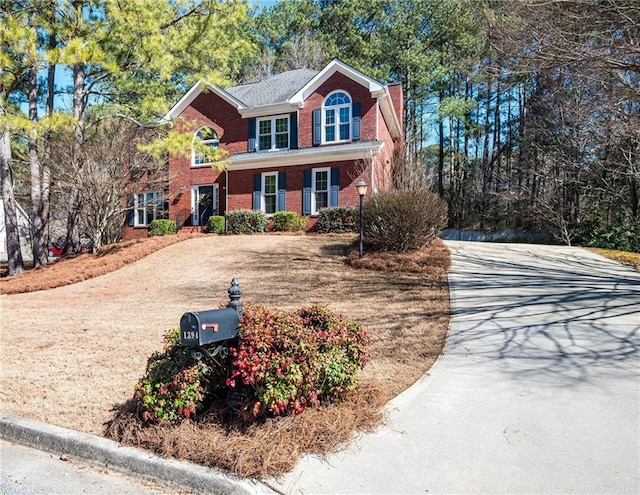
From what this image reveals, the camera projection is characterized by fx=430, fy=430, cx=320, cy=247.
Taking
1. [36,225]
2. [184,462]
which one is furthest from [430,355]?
[36,225]

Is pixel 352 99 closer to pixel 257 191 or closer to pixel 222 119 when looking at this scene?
pixel 257 191

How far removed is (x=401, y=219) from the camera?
10.8 meters

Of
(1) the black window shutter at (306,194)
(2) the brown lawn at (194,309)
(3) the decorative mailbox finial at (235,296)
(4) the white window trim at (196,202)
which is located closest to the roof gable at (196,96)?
(4) the white window trim at (196,202)

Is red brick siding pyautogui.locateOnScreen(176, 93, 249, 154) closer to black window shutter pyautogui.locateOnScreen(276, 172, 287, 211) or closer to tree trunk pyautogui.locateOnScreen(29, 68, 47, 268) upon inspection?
black window shutter pyautogui.locateOnScreen(276, 172, 287, 211)

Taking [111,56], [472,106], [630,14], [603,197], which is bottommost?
[603,197]

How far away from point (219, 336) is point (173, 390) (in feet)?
1.87

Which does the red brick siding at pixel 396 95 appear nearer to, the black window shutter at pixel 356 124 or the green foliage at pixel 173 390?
the black window shutter at pixel 356 124

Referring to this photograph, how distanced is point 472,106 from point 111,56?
81.2ft

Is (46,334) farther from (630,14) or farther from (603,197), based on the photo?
(603,197)

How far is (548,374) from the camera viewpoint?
443 centimetres

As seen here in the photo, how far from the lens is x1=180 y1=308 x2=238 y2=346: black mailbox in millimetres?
3033

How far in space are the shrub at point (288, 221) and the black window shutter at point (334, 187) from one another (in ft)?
4.70

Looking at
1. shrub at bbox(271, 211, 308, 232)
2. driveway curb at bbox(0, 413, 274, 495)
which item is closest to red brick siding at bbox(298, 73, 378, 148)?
shrub at bbox(271, 211, 308, 232)

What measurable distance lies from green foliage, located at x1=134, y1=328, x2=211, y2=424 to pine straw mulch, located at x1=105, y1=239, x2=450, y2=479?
0.09m
